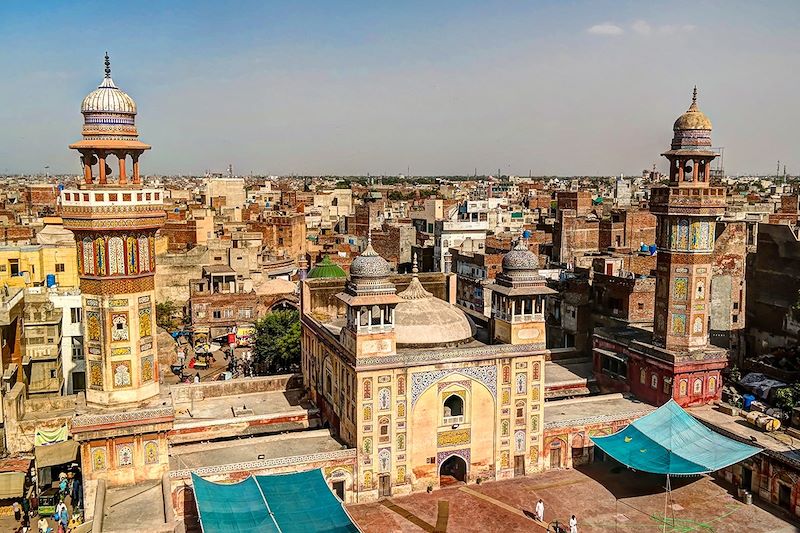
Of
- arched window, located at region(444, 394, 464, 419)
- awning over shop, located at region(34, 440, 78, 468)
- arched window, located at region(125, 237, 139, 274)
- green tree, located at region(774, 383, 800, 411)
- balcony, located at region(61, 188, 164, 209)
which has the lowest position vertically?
awning over shop, located at region(34, 440, 78, 468)

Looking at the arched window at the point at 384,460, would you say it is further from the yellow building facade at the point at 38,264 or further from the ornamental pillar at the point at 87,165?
the yellow building facade at the point at 38,264

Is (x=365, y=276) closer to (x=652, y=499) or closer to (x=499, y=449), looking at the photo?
(x=499, y=449)

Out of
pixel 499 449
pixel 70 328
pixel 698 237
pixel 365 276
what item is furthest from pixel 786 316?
pixel 70 328

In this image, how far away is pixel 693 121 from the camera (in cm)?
2620

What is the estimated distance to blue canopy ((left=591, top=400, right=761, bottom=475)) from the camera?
20828mm

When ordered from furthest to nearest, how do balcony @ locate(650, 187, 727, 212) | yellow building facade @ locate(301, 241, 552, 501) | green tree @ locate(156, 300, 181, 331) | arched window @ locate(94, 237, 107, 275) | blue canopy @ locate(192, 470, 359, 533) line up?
1. green tree @ locate(156, 300, 181, 331)
2. balcony @ locate(650, 187, 727, 212)
3. yellow building facade @ locate(301, 241, 552, 501)
4. arched window @ locate(94, 237, 107, 275)
5. blue canopy @ locate(192, 470, 359, 533)

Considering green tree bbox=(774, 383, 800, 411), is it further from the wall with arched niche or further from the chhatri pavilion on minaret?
the wall with arched niche

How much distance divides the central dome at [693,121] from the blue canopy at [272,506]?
18.0 meters

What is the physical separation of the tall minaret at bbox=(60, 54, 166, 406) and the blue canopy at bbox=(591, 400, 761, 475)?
14477 mm

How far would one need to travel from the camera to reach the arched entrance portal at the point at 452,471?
74.3ft

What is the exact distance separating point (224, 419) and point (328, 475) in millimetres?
4756

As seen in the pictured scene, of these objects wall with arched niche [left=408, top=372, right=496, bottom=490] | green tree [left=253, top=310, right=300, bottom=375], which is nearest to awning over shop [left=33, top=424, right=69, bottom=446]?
green tree [left=253, top=310, right=300, bottom=375]

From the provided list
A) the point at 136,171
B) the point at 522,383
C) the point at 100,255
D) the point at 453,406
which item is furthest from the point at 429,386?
the point at 136,171

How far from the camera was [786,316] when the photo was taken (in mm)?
33844
